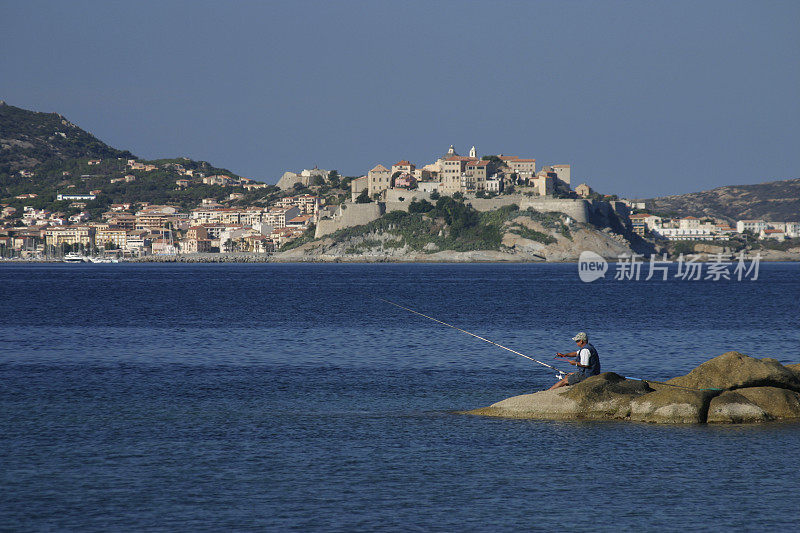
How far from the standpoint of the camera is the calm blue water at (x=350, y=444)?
9.98 m

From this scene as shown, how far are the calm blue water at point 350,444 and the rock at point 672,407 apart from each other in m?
0.40

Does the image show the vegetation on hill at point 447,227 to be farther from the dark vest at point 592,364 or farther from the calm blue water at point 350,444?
the dark vest at point 592,364

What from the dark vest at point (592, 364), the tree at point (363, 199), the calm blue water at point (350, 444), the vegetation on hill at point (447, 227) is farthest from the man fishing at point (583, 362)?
the tree at point (363, 199)

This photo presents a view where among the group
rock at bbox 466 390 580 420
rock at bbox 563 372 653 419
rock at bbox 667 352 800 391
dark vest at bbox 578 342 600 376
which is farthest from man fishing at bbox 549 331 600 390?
rock at bbox 667 352 800 391

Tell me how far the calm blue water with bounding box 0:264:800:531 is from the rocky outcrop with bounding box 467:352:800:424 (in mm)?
427

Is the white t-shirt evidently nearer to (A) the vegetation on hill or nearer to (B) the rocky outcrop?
(B) the rocky outcrop

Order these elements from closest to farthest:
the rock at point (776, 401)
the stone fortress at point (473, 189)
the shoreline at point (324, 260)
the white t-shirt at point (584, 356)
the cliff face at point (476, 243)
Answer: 1. the rock at point (776, 401)
2. the white t-shirt at point (584, 356)
3. the cliff face at point (476, 243)
4. the shoreline at point (324, 260)
5. the stone fortress at point (473, 189)

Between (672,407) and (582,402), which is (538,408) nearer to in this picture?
(582,402)

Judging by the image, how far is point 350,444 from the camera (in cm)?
1335

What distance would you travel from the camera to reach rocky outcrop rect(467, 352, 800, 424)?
1457 centimetres

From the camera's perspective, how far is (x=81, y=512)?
9.92 meters

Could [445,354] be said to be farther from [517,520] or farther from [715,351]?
[517,520]

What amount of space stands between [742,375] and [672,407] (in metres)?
1.73

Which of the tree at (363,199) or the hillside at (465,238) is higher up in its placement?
the tree at (363,199)
